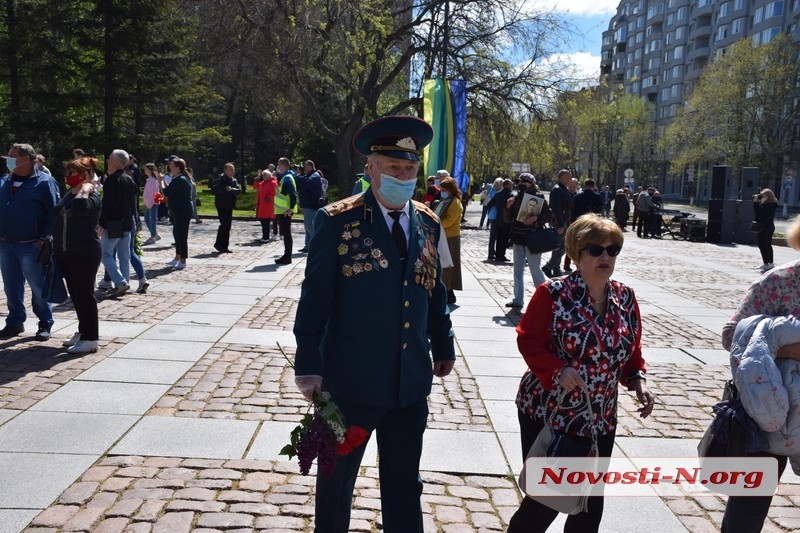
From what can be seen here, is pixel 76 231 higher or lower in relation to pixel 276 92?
lower

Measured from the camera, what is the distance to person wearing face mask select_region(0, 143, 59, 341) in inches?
269

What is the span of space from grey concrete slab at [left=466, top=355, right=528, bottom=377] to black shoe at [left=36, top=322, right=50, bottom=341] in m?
4.25

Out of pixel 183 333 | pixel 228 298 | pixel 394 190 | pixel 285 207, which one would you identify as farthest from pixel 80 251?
pixel 285 207

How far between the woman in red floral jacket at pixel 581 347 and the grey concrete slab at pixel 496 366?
3.45m

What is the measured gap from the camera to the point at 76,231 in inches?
252

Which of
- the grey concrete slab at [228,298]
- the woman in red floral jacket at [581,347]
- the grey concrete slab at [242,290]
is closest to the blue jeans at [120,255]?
the grey concrete slab at [228,298]

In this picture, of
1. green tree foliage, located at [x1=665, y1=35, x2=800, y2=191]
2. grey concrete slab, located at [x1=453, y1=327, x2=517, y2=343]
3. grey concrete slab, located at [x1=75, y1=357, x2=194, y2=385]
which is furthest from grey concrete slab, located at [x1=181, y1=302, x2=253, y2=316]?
green tree foliage, located at [x1=665, y1=35, x2=800, y2=191]

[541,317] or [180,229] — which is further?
[180,229]

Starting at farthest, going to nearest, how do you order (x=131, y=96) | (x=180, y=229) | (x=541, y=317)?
(x=131, y=96) → (x=180, y=229) → (x=541, y=317)

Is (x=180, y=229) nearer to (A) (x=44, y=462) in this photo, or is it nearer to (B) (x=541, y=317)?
(A) (x=44, y=462)

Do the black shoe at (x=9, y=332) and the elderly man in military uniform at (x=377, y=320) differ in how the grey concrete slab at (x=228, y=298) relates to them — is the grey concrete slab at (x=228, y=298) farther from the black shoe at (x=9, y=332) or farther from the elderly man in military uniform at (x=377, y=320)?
the elderly man in military uniform at (x=377, y=320)

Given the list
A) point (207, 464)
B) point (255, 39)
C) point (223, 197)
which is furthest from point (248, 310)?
point (255, 39)

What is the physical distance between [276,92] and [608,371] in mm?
25075

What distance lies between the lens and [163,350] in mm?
6766
